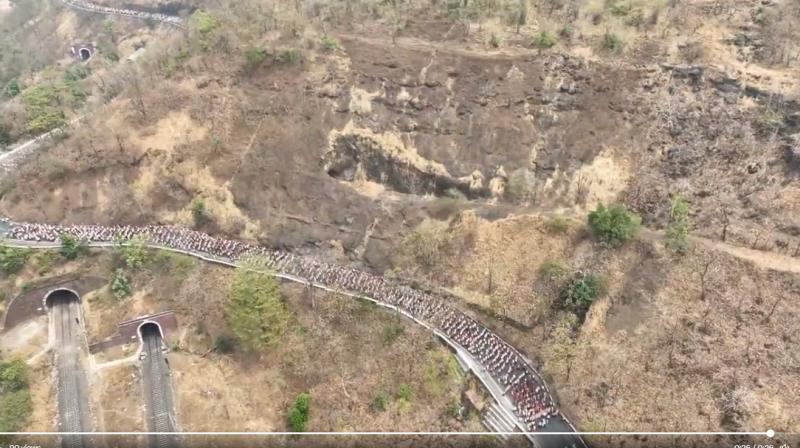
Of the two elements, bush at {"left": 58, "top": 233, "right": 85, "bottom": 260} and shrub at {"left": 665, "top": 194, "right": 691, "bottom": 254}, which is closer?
shrub at {"left": 665, "top": 194, "right": 691, "bottom": 254}

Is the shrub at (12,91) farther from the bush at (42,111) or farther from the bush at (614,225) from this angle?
the bush at (614,225)

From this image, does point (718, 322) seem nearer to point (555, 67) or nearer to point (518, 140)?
point (518, 140)

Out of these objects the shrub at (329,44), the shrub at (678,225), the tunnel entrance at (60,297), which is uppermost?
the shrub at (329,44)

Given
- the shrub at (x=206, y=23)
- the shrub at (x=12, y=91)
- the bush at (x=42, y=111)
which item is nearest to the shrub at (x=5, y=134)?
the bush at (x=42, y=111)

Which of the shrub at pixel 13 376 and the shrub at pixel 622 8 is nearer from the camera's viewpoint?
the shrub at pixel 13 376

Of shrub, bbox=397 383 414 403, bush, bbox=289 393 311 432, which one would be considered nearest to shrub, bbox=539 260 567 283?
shrub, bbox=397 383 414 403

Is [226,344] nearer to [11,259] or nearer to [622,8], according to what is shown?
[11,259]

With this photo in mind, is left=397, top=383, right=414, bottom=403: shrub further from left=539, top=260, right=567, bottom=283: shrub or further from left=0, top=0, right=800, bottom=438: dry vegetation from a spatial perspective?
left=539, top=260, right=567, bottom=283: shrub
